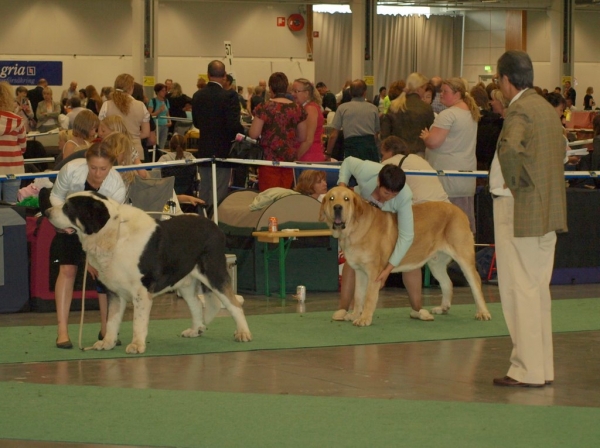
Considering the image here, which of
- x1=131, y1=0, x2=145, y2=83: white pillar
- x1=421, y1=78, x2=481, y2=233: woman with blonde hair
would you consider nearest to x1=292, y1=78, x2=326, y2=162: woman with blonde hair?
x1=421, y1=78, x2=481, y2=233: woman with blonde hair

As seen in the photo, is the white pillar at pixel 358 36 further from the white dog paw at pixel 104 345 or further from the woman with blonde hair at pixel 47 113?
the white dog paw at pixel 104 345

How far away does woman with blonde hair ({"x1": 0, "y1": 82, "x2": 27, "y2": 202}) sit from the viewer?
970cm

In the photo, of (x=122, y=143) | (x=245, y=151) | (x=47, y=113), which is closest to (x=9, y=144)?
(x=245, y=151)

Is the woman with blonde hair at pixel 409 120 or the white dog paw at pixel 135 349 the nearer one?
the white dog paw at pixel 135 349

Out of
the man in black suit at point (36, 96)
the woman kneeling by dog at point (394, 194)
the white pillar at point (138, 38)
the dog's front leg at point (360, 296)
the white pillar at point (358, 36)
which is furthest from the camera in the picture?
the white pillar at point (358, 36)

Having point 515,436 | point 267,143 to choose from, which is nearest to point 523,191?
point 515,436

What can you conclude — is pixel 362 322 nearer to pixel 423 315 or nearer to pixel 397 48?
pixel 423 315

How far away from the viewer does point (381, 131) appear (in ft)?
34.1

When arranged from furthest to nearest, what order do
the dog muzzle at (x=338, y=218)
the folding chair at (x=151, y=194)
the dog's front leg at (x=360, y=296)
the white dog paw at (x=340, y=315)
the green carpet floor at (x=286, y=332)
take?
the folding chair at (x=151, y=194) → the white dog paw at (x=340, y=315) → the dog's front leg at (x=360, y=296) → the dog muzzle at (x=338, y=218) → the green carpet floor at (x=286, y=332)

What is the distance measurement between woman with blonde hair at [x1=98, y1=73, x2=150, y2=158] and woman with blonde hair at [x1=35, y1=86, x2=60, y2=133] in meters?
9.00

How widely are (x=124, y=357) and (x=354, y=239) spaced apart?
191 centimetres

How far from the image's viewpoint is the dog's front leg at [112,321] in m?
6.28

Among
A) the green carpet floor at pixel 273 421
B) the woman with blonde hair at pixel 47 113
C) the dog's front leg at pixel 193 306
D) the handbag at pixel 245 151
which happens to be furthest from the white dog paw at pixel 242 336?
the woman with blonde hair at pixel 47 113

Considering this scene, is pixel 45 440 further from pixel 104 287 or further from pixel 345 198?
pixel 345 198
